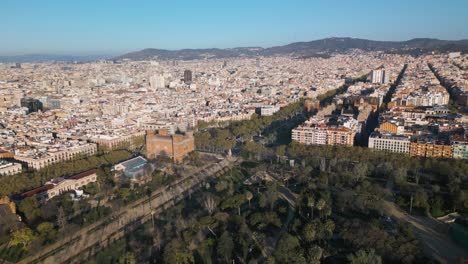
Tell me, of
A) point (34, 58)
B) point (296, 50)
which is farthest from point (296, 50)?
point (34, 58)

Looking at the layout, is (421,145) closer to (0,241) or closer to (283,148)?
(283,148)

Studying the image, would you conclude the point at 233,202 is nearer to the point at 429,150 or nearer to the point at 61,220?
the point at 61,220

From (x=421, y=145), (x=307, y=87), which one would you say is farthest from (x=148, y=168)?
(x=307, y=87)

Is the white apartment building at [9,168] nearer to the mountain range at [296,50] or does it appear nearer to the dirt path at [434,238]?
the dirt path at [434,238]

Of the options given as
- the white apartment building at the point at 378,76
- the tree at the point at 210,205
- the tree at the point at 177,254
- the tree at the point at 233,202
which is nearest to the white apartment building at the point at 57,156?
the tree at the point at 210,205

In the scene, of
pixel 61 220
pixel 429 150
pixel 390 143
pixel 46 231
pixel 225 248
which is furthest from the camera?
pixel 390 143

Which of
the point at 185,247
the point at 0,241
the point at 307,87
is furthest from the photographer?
the point at 307,87
